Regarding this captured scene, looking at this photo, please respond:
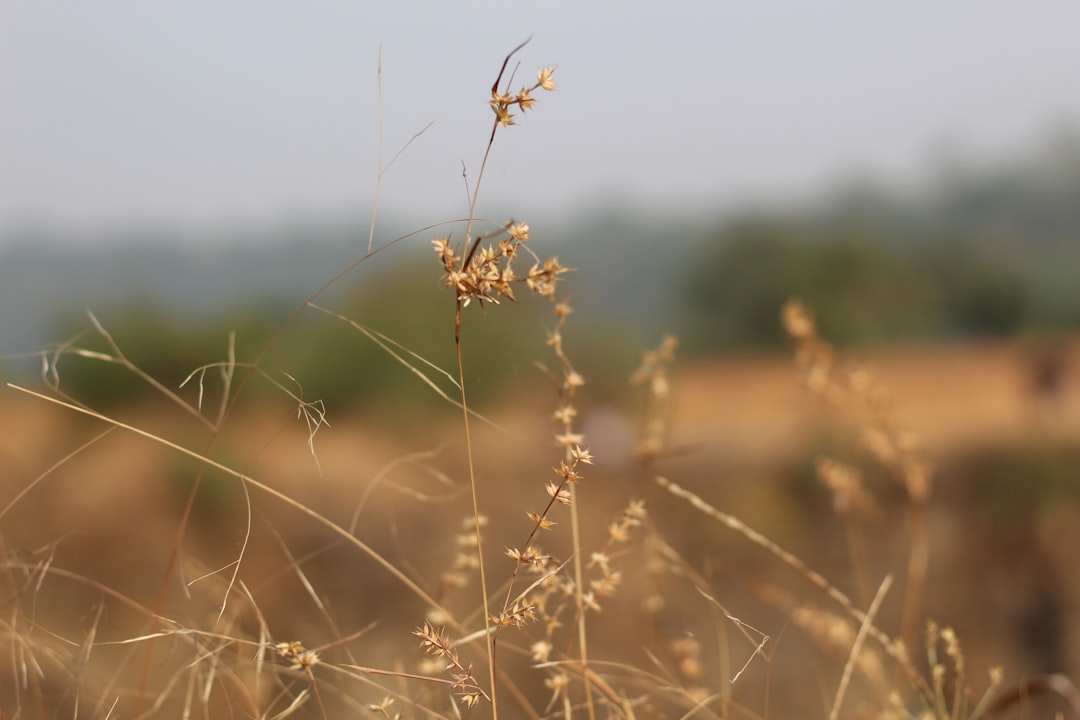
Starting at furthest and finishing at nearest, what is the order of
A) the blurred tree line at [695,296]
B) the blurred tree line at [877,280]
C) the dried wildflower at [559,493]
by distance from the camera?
1. the blurred tree line at [877,280]
2. the blurred tree line at [695,296]
3. the dried wildflower at [559,493]

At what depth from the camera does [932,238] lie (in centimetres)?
1484

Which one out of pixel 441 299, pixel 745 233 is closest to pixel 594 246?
pixel 745 233

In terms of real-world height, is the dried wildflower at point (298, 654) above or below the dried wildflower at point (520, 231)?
below

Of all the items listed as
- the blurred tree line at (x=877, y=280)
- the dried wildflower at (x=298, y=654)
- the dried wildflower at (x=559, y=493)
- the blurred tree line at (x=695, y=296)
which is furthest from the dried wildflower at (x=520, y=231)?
the blurred tree line at (x=877, y=280)

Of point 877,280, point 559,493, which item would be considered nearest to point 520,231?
point 559,493

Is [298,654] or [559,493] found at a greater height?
[559,493]

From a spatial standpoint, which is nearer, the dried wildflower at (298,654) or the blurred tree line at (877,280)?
the dried wildflower at (298,654)

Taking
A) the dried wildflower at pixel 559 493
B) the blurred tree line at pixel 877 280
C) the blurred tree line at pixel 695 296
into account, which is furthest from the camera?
the blurred tree line at pixel 877 280

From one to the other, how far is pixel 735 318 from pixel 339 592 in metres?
7.60

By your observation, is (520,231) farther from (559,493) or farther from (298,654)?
(298,654)

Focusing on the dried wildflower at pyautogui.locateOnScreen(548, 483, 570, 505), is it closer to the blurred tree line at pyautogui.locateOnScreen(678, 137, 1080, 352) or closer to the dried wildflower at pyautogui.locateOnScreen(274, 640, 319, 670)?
the dried wildflower at pyautogui.locateOnScreen(274, 640, 319, 670)

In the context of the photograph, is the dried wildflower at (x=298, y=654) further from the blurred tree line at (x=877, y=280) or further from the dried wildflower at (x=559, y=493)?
the blurred tree line at (x=877, y=280)

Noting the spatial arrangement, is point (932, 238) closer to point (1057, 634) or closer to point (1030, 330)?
point (1030, 330)

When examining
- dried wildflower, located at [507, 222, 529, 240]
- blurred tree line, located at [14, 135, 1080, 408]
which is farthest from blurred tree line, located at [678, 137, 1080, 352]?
dried wildflower, located at [507, 222, 529, 240]
